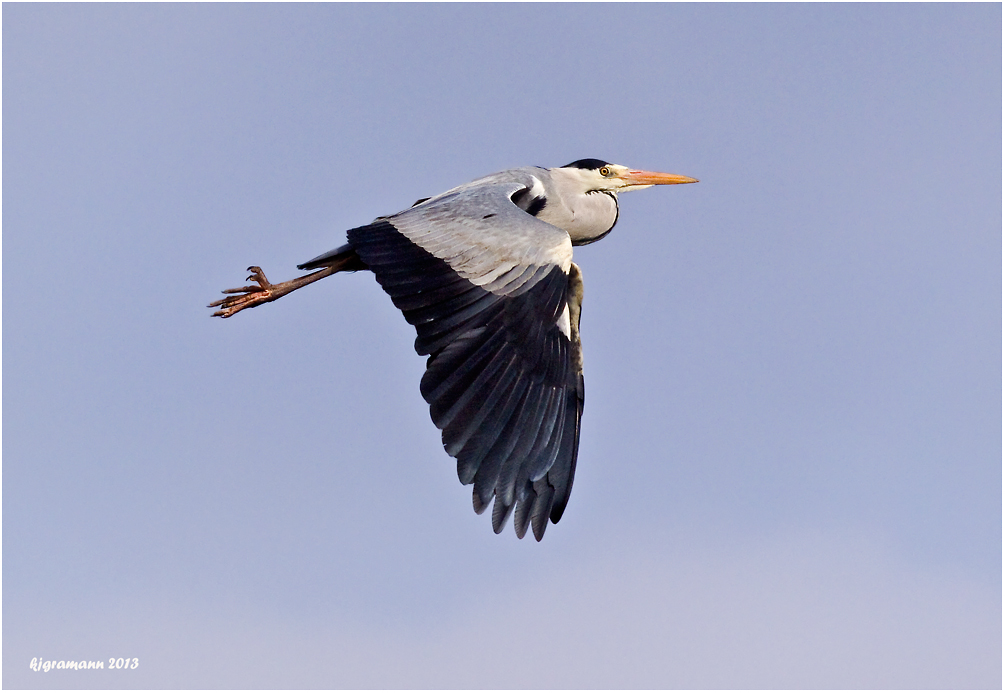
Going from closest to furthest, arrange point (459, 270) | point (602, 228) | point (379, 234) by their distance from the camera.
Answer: point (459, 270) → point (379, 234) → point (602, 228)

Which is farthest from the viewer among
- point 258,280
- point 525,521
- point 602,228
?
point 602,228

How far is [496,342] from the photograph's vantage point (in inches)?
249

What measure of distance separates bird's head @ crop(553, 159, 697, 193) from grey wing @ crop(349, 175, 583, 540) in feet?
6.17

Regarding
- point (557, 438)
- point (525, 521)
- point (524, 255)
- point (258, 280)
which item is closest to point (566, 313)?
point (524, 255)

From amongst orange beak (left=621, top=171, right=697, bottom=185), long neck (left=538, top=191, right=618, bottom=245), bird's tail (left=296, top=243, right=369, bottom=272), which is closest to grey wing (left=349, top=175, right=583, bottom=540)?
bird's tail (left=296, top=243, right=369, bottom=272)

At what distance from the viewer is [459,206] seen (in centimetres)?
721

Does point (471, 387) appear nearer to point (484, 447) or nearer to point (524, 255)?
point (484, 447)

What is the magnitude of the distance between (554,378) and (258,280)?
2.80m

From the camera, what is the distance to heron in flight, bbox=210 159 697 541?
19.8 feet

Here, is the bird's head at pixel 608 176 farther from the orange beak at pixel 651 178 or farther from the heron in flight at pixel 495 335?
the heron in flight at pixel 495 335

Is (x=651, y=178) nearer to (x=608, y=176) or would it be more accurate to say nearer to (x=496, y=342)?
(x=608, y=176)

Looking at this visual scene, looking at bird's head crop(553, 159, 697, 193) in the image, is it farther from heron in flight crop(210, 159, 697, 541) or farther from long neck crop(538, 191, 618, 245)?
heron in flight crop(210, 159, 697, 541)

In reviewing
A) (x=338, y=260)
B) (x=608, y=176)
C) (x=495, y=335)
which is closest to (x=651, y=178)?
(x=608, y=176)

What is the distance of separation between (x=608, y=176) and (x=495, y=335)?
3.13 m
